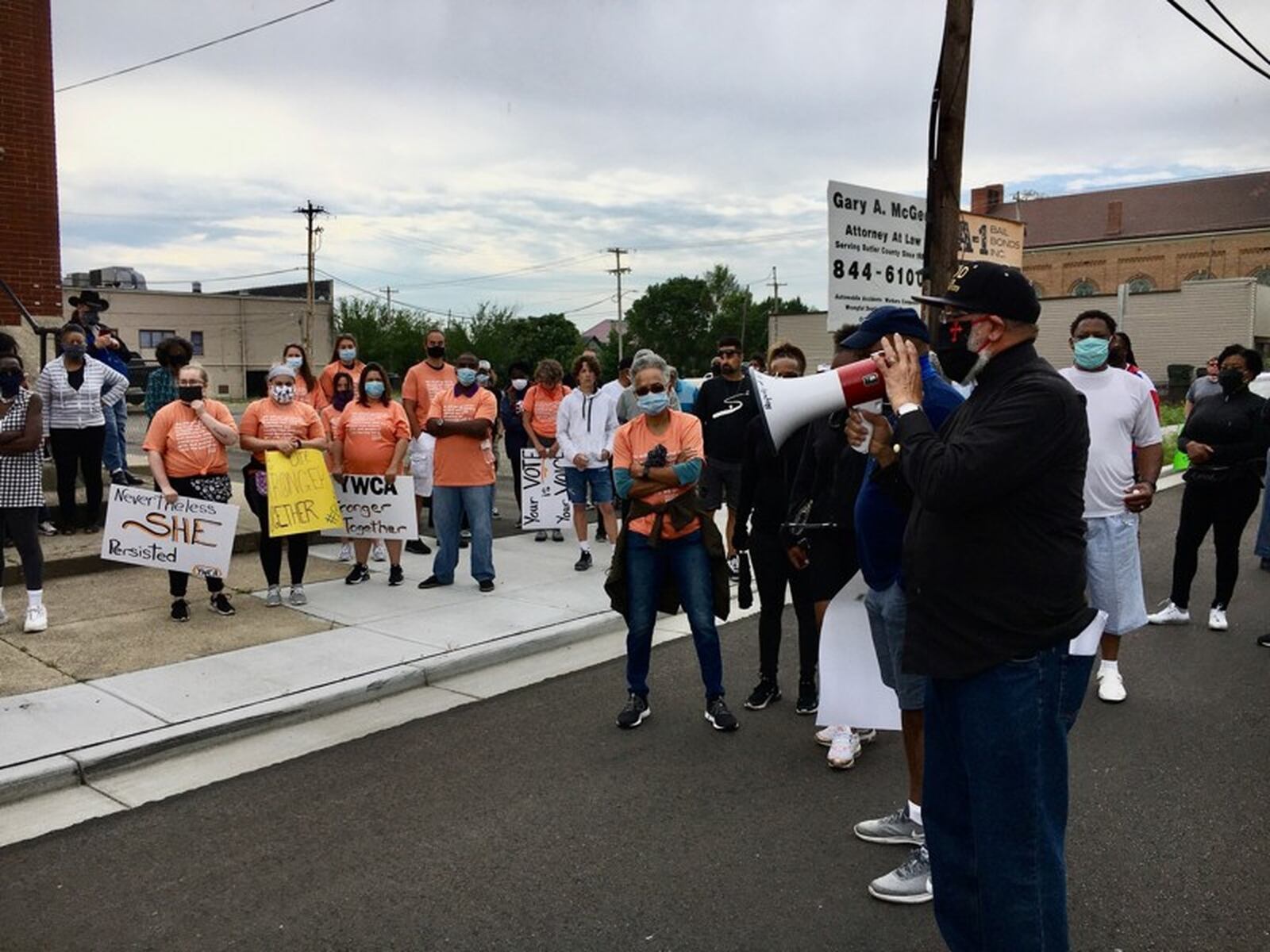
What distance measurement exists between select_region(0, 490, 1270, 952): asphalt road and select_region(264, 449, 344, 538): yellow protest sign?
2.79 meters

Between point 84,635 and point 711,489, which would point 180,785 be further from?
point 711,489

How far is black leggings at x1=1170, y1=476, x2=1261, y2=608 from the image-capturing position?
23.6 feet

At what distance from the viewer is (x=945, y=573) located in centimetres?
262

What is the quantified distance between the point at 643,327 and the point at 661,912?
339 feet

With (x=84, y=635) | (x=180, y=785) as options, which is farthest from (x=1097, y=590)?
(x=84, y=635)

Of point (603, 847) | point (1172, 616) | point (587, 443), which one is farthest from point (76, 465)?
point (1172, 616)

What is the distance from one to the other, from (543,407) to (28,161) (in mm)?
6079

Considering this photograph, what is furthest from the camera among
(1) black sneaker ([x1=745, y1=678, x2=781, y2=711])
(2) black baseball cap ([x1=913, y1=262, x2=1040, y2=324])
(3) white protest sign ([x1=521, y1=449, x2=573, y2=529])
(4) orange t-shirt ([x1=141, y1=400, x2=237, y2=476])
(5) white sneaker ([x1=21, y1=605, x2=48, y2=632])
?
(3) white protest sign ([x1=521, y1=449, x2=573, y2=529])

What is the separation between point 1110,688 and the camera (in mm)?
5730

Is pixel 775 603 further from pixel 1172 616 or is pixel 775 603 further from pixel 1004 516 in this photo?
pixel 1172 616

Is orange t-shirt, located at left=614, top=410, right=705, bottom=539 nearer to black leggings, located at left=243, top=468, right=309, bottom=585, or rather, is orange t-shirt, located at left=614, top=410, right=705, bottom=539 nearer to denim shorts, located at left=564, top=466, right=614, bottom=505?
black leggings, located at left=243, top=468, right=309, bottom=585

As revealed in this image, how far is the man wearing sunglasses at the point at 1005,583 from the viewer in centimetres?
249

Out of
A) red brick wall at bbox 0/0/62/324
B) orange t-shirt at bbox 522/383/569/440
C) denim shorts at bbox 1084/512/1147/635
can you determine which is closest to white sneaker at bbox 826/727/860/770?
denim shorts at bbox 1084/512/1147/635

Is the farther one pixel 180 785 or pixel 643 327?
pixel 643 327
